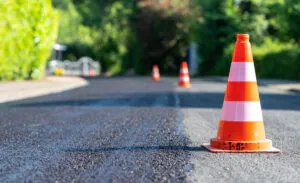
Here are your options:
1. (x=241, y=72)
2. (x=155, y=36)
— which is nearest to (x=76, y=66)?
(x=155, y=36)

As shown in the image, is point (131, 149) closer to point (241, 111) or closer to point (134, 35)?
point (241, 111)

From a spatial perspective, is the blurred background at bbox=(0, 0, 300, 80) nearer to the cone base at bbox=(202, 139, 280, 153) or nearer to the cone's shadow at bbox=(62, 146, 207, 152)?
the cone's shadow at bbox=(62, 146, 207, 152)

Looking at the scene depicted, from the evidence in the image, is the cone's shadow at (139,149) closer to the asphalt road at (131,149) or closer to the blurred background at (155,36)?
the asphalt road at (131,149)

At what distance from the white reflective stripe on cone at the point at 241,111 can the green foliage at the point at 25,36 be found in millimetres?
14210

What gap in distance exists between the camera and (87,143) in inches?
251

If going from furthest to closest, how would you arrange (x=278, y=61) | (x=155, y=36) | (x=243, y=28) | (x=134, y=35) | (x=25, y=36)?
(x=134, y=35)
(x=155, y=36)
(x=243, y=28)
(x=278, y=61)
(x=25, y=36)

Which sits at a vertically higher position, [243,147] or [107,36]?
[107,36]

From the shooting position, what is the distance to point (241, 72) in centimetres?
614

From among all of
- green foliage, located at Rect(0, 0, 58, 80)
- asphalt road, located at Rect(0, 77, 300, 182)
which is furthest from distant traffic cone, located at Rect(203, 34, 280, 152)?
green foliage, located at Rect(0, 0, 58, 80)

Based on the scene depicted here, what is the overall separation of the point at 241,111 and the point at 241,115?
0.05m

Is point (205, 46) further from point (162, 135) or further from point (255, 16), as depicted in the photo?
point (162, 135)

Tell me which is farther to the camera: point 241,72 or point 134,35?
point 134,35

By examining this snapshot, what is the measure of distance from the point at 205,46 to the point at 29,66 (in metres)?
21.1

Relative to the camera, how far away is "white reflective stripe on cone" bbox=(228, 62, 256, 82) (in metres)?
6.11
